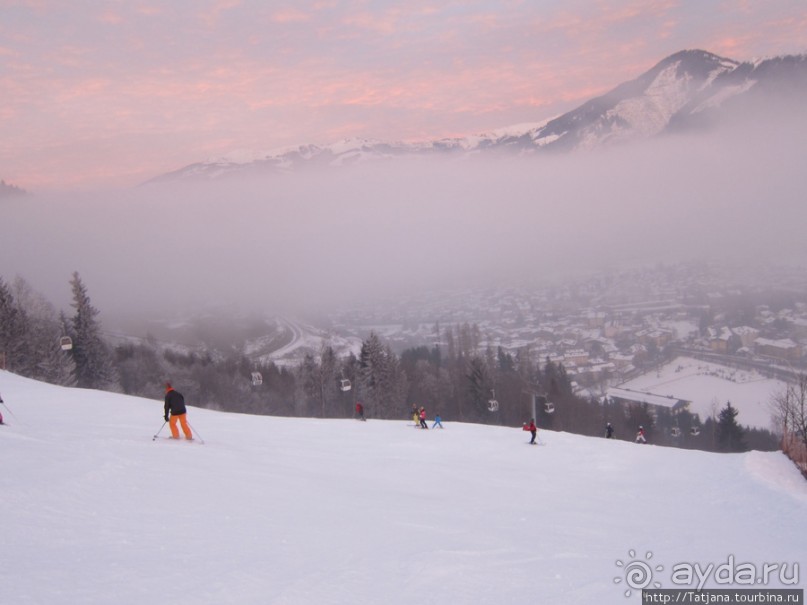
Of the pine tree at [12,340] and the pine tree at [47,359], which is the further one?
the pine tree at [47,359]

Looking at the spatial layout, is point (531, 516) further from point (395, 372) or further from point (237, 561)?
point (395, 372)

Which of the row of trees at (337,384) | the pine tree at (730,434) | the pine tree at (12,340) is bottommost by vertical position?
the pine tree at (730,434)

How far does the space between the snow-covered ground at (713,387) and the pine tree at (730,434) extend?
15887 mm

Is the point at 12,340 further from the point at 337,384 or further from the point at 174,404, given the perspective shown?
the point at 174,404

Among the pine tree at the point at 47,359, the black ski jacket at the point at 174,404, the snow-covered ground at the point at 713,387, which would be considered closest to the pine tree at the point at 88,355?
the pine tree at the point at 47,359

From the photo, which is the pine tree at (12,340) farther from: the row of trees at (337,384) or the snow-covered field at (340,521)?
the snow-covered field at (340,521)

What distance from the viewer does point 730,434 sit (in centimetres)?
5547

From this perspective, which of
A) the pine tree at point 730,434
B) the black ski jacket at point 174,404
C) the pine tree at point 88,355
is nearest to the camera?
the black ski jacket at point 174,404

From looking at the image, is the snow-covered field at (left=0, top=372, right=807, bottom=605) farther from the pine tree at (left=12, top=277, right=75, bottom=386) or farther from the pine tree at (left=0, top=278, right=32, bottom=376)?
the pine tree at (left=0, top=278, right=32, bottom=376)

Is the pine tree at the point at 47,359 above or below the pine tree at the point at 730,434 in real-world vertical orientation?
above

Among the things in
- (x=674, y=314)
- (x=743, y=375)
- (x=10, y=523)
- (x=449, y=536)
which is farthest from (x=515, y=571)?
(x=674, y=314)

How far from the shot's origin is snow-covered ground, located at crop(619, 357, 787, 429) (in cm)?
7594

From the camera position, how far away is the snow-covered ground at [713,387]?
249 ft

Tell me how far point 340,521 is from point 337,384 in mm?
58270
